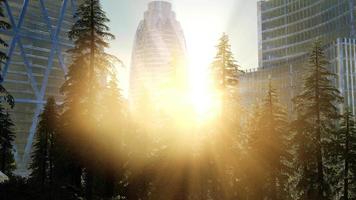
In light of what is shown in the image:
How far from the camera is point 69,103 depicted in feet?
107

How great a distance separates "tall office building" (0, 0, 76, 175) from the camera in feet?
362

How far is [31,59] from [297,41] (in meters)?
68.6

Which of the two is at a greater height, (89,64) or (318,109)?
(89,64)

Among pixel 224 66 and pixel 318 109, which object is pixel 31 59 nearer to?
pixel 224 66

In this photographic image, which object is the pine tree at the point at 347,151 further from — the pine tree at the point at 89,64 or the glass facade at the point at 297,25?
the glass facade at the point at 297,25

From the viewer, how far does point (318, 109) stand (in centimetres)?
2753

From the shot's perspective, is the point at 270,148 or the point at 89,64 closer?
the point at 89,64

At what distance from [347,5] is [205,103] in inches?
2774

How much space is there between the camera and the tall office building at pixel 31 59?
110 m

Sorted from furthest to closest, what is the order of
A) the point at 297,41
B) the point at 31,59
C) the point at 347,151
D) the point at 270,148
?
the point at 31,59 < the point at 297,41 < the point at 270,148 < the point at 347,151

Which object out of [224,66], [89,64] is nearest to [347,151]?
[224,66]

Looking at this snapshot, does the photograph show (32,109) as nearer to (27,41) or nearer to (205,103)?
(27,41)

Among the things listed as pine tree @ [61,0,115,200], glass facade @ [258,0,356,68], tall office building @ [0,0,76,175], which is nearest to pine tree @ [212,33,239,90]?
pine tree @ [61,0,115,200]

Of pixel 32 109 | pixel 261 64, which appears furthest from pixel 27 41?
pixel 261 64
